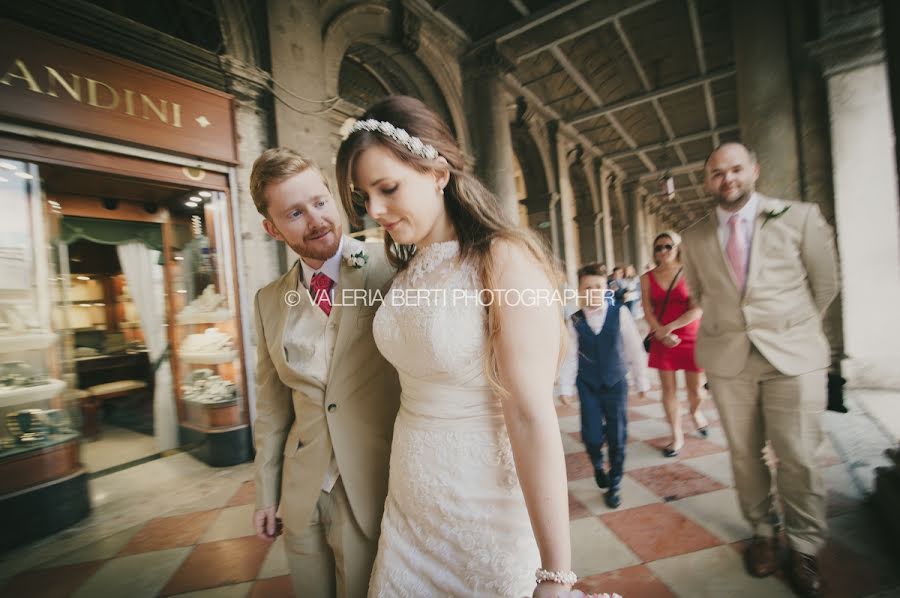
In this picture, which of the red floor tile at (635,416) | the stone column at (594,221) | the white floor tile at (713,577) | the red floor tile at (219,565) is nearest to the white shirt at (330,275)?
the red floor tile at (219,565)

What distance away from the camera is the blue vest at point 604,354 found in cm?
273

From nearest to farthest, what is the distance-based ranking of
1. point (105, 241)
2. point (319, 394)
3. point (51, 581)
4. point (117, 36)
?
point (319, 394), point (51, 581), point (117, 36), point (105, 241)

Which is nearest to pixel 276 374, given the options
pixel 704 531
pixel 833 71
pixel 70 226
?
pixel 704 531

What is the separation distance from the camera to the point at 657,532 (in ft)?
7.56

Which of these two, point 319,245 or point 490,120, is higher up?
point 490,120

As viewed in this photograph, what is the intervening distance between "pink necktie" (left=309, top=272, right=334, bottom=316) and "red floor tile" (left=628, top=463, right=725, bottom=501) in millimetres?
2659

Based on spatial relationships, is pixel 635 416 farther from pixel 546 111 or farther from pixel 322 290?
pixel 546 111

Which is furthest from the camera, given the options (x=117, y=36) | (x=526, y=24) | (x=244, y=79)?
(x=526, y=24)

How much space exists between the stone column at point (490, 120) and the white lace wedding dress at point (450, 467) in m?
6.07

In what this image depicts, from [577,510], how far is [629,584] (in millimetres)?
702

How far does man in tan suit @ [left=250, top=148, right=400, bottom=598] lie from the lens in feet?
4.21

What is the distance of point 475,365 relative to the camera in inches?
39.9

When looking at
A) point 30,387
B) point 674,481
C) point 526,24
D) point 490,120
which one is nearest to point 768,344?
point 674,481

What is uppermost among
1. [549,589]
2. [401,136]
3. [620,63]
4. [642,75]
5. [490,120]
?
[620,63]
